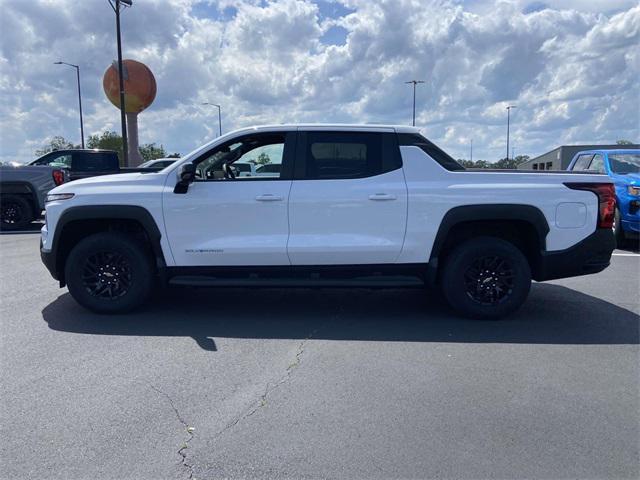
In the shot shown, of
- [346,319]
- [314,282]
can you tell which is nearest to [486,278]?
[346,319]

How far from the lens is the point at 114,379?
3.78m

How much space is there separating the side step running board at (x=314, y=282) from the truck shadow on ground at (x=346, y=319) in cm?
39

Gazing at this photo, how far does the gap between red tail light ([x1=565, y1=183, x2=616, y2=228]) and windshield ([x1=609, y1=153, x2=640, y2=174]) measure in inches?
248

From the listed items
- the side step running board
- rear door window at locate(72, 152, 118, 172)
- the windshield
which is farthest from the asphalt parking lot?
rear door window at locate(72, 152, 118, 172)

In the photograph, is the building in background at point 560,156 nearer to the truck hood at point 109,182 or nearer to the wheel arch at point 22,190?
the wheel arch at point 22,190

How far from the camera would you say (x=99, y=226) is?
5.36 m

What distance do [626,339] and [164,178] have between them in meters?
4.69

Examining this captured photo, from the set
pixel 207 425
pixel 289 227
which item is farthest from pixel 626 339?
pixel 207 425

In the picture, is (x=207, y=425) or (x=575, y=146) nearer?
(x=207, y=425)

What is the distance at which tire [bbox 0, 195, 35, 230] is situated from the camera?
12.5 m

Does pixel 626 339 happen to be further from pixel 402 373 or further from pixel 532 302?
pixel 402 373

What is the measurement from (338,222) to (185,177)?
1.55 meters

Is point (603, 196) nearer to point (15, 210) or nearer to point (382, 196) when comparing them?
point (382, 196)

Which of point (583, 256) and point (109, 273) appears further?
point (109, 273)
